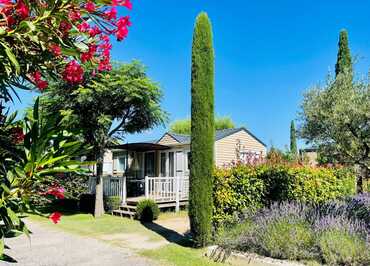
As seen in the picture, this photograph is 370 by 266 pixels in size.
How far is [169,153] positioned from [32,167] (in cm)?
1766

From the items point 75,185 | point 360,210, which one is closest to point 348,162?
point 360,210

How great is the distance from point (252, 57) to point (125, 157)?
34.2 feet

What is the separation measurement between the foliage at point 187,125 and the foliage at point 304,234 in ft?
120

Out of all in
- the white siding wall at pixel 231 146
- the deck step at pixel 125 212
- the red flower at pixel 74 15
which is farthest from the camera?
the white siding wall at pixel 231 146

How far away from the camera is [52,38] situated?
2016 mm

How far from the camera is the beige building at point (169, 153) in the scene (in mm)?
18781

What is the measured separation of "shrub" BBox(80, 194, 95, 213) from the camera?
1595 cm

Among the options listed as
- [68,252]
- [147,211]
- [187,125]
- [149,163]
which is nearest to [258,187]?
[68,252]

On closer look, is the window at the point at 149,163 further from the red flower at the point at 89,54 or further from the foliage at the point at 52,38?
the red flower at the point at 89,54

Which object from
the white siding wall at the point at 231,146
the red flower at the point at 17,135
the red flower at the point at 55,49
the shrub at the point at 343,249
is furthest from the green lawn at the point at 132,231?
the white siding wall at the point at 231,146

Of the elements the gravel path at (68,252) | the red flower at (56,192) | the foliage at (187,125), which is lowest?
the gravel path at (68,252)

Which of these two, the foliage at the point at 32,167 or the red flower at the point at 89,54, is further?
the red flower at the point at 89,54

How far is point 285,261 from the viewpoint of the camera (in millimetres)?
6305

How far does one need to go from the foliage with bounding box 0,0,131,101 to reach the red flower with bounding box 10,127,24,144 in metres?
0.22
